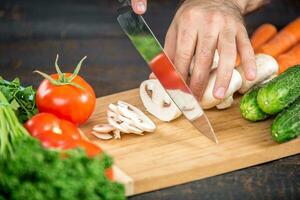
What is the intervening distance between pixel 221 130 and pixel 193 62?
0.32 meters

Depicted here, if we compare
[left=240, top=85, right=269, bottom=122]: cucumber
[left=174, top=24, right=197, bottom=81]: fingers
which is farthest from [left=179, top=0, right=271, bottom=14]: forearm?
[left=240, top=85, right=269, bottom=122]: cucumber

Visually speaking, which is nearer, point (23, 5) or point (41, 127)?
point (41, 127)

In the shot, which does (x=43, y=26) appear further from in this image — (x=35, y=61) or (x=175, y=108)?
(x=175, y=108)

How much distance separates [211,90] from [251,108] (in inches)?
6.4

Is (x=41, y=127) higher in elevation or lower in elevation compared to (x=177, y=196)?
higher

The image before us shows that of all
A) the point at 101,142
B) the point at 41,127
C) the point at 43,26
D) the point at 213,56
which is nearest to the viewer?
the point at 41,127

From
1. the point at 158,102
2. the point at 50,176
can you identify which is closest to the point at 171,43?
the point at 158,102

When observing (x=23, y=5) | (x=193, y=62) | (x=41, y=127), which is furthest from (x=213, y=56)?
(x=23, y=5)

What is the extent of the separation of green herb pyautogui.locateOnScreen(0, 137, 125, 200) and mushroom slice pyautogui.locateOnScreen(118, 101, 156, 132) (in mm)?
658

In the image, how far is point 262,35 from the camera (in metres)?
3.50

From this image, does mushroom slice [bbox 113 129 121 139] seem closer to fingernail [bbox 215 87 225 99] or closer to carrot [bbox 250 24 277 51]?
fingernail [bbox 215 87 225 99]

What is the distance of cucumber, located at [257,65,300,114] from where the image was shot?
2.69 metres

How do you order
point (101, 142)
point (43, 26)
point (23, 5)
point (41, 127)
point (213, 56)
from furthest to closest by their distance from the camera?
point (23, 5) < point (43, 26) < point (213, 56) < point (101, 142) < point (41, 127)

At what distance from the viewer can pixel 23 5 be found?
4223 millimetres
